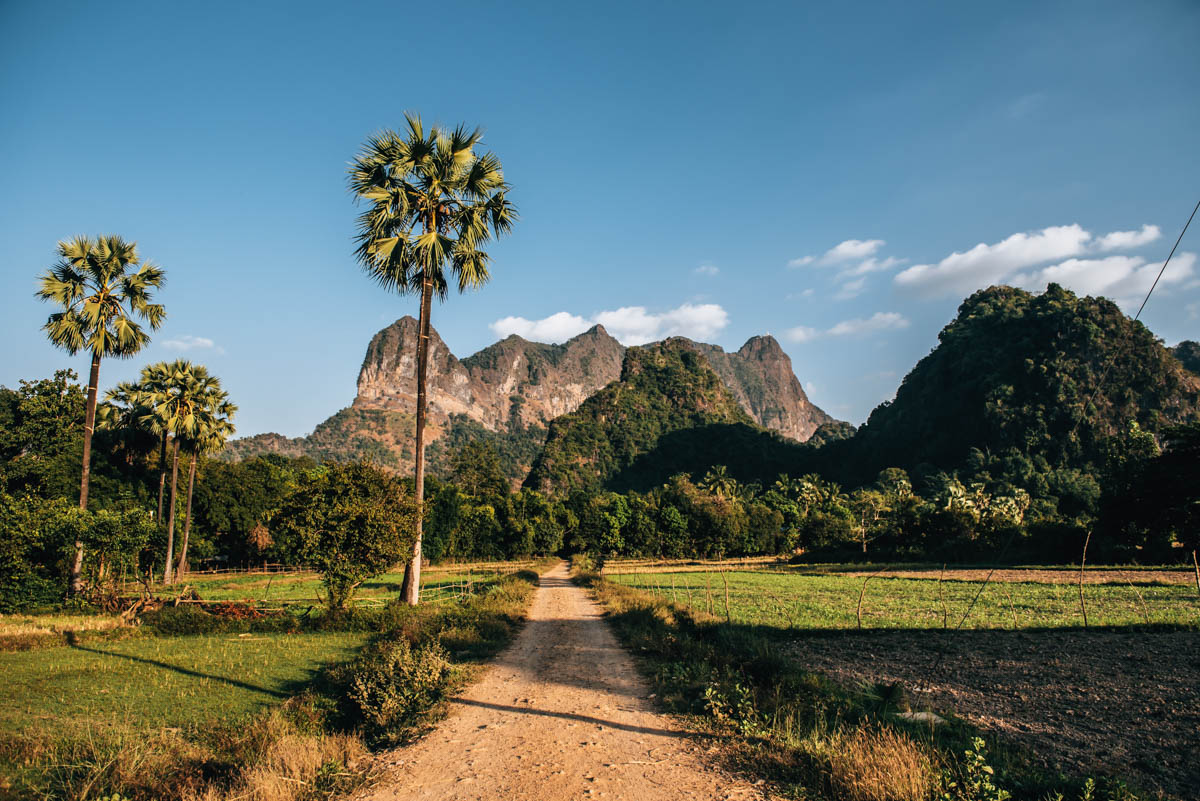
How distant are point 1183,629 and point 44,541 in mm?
37503

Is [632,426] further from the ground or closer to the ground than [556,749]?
further from the ground

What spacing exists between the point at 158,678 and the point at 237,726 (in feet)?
21.0

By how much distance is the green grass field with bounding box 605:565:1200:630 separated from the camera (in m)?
20.5

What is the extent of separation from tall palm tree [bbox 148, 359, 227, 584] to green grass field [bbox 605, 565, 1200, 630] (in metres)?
30.8

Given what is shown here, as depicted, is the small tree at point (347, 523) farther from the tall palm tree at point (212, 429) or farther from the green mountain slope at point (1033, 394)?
the green mountain slope at point (1033, 394)

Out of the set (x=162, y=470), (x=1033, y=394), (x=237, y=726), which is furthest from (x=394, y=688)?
(x=1033, y=394)

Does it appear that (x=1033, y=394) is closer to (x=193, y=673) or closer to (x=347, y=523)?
(x=347, y=523)

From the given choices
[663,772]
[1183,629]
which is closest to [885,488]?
[1183,629]

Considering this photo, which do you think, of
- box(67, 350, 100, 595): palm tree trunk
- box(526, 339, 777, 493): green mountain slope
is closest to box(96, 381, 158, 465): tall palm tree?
box(67, 350, 100, 595): palm tree trunk

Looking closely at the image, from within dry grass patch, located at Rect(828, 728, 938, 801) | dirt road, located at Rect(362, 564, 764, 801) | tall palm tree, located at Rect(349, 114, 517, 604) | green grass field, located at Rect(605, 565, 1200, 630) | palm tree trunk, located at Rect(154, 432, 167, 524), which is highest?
tall palm tree, located at Rect(349, 114, 517, 604)

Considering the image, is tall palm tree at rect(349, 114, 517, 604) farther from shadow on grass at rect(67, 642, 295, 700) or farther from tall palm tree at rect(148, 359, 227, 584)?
tall palm tree at rect(148, 359, 227, 584)

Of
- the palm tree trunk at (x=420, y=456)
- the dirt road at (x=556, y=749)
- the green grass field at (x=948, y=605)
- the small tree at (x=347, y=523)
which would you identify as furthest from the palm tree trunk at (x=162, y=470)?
the dirt road at (x=556, y=749)

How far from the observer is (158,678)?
1217 cm

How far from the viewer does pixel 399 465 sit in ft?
648
